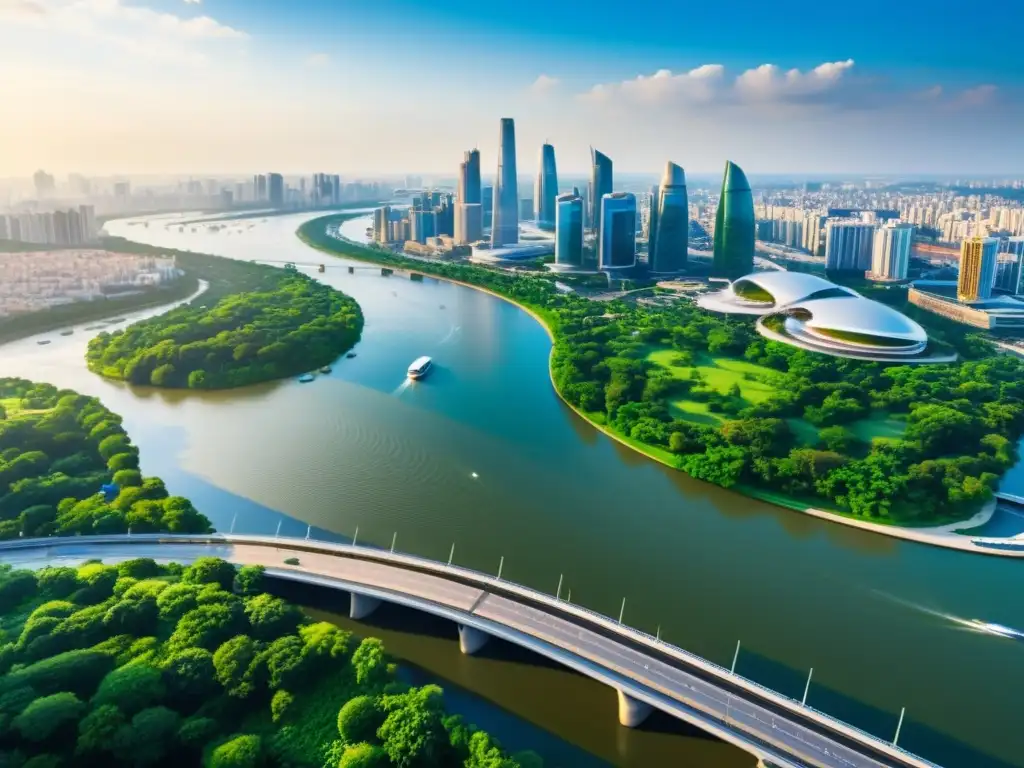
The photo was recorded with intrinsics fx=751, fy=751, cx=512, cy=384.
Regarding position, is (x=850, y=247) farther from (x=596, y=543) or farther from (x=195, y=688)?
(x=195, y=688)

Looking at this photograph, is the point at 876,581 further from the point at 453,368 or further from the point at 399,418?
the point at 453,368

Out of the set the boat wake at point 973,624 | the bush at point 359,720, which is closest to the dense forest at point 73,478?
the bush at point 359,720

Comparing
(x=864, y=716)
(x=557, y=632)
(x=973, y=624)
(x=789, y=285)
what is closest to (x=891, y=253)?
(x=789, y=285)

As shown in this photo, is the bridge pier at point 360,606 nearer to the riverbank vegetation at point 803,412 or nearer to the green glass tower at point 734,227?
the riverbank vegetation at point 803,412

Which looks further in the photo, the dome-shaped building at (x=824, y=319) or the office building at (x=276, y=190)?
the office building at (x=276, y=190)

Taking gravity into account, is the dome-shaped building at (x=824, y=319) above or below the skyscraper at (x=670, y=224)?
below

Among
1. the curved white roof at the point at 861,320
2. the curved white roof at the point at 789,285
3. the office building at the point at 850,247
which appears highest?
the office building at the point at 850,247
